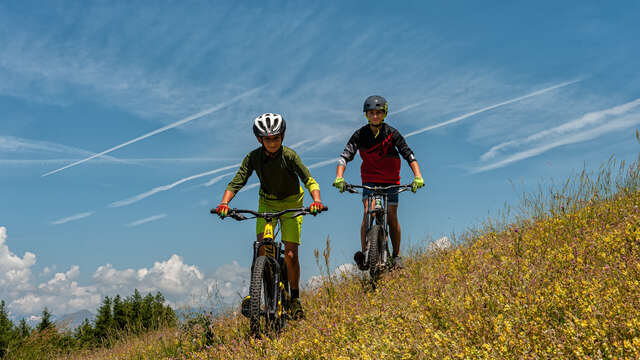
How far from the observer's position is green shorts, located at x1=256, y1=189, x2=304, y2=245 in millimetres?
6406

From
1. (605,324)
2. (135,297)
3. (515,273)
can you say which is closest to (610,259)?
(515,273)

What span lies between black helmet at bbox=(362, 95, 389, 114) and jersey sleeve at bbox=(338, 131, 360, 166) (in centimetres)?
48

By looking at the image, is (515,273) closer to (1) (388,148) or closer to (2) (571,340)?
(2) (571,340)

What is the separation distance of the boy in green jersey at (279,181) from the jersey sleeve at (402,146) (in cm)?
194

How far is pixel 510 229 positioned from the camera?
8.85 metres

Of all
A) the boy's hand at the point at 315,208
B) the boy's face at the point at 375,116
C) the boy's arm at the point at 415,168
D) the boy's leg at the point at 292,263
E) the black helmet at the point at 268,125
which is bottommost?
the boy's leg at the point at 292,263

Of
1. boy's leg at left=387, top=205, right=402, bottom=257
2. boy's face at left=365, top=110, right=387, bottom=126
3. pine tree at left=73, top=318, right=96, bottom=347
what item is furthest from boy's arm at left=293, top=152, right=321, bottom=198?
pine tree at left=73, top=318, right=96, bottom=347

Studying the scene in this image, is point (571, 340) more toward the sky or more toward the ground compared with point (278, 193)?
more toward the ground

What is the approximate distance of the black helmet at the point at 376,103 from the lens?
7707mm

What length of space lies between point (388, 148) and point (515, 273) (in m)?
3.02

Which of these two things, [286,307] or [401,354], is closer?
[401,354]

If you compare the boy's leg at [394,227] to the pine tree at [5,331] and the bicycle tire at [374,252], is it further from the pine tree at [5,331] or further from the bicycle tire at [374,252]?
the pine tree at [5,331]

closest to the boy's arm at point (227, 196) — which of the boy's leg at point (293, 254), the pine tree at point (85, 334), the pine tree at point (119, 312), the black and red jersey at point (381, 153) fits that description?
the boy's leg at point (293, 254)

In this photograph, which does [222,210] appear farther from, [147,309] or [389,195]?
[147,309]
